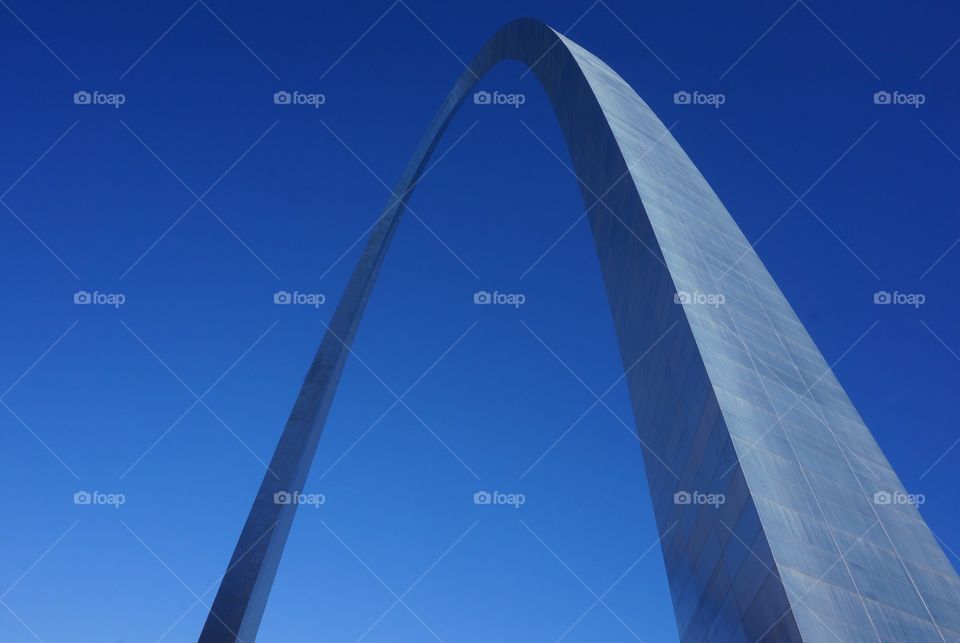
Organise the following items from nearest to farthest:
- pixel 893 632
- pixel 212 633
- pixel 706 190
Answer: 1. pixel 893 632
2. pixel 212 633
3. pixel 706 190

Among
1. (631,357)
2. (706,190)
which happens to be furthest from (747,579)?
(706,190)

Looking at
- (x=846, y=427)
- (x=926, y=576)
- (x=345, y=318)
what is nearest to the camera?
(x=926, y=576)

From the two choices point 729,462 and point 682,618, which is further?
point 682,618

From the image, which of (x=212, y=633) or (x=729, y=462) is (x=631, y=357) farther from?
(x=212, y=633)

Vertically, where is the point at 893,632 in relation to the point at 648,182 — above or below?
below

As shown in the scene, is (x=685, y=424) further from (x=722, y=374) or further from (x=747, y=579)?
(x=747, y=579)

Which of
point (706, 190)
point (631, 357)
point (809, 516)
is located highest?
point (706, 190)

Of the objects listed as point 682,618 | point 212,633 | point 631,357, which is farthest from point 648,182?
point 212,633
